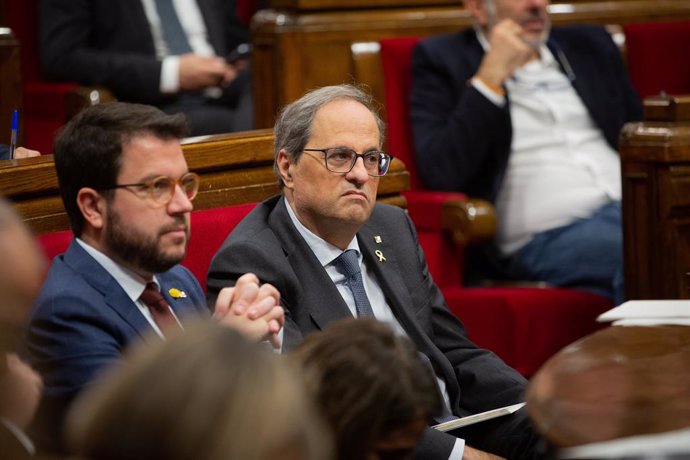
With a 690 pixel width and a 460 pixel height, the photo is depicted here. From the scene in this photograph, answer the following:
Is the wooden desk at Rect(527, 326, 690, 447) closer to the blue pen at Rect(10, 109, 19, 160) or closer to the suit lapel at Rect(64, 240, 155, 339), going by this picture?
the suit lapel at Rect(64, 240, 155, 339)

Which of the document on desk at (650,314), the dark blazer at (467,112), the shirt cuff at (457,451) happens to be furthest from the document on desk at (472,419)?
the dark blazer at (467,112)

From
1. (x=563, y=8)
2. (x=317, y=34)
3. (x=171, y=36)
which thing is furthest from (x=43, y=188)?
(x=563, y=8)

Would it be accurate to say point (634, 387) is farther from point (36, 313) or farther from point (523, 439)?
point (36, 313)

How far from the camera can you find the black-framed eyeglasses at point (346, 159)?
2418 mm

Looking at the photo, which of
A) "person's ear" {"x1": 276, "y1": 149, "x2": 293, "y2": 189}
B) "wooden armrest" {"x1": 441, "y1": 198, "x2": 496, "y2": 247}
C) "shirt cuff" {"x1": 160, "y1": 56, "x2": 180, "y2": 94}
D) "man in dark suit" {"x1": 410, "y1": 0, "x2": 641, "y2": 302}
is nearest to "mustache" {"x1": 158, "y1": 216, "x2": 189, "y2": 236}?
"person's ear" {"x1": 276, "y1": 149, "x2": 293, "y2": 189}

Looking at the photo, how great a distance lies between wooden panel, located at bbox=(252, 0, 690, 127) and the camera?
12.8ft

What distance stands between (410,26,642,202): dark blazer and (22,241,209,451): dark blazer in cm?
175

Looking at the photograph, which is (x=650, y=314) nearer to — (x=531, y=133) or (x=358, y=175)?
(x=358, y=175)

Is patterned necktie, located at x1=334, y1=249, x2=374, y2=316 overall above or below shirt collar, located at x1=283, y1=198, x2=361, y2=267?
below

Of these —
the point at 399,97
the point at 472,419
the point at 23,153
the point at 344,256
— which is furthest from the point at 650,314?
the point at 399,97

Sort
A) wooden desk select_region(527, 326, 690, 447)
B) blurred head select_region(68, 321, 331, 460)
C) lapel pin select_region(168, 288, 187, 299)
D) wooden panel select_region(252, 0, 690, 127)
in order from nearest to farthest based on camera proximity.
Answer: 1. blurred head select_region(68, 321, 331, 460)
2. wooden desk select_region(527, 326, 690, 447)
3. lapel pin select_region(168, 288, 187, 299)
4. wooden panel select_region(252, 0, 690, 127)

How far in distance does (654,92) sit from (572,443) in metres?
2.76

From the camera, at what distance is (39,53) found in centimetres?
433

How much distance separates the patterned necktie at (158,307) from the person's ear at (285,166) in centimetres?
47
